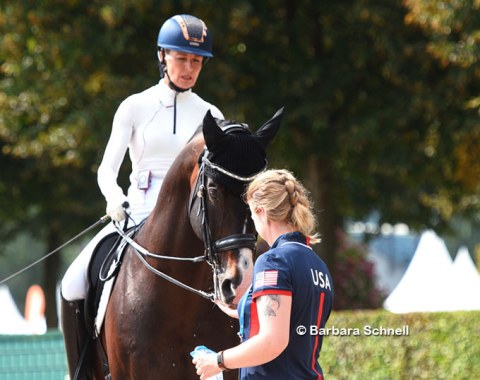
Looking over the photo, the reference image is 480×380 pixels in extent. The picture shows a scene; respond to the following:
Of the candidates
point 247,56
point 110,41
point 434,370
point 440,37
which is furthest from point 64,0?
point 434,370

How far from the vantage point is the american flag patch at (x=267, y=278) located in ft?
13.1

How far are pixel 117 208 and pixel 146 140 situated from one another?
505mm

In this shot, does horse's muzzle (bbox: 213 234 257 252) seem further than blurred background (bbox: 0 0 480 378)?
No

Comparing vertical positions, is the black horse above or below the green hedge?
above

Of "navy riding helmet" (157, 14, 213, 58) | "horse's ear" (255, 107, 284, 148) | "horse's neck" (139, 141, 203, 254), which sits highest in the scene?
"navy riding helmet" (157, 14, 213, 58)

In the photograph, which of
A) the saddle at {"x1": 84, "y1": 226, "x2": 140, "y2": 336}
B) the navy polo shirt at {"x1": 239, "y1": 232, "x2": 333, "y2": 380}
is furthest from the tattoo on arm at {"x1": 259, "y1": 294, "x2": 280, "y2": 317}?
the saddle at {"x1": 84, "y1": 226, "x2": 140, "y2": 336}

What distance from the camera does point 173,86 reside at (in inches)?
262

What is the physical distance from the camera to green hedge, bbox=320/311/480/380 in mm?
10312

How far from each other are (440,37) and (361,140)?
7.91 ft

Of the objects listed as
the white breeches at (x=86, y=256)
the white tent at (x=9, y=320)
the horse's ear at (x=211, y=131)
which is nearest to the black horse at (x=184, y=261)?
the horse's ear at (x=211, y=131)

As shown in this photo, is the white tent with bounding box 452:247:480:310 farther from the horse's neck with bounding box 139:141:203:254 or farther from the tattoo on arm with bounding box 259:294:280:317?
the tattoo on arm with bounding box 259:294:280:317

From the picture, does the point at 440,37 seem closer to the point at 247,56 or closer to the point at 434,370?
the point at 247,56

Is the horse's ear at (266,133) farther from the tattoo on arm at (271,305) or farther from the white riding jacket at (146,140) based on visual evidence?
the tattoo on arm at (271,305)

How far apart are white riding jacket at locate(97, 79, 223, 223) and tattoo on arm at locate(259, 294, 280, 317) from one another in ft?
8.47
